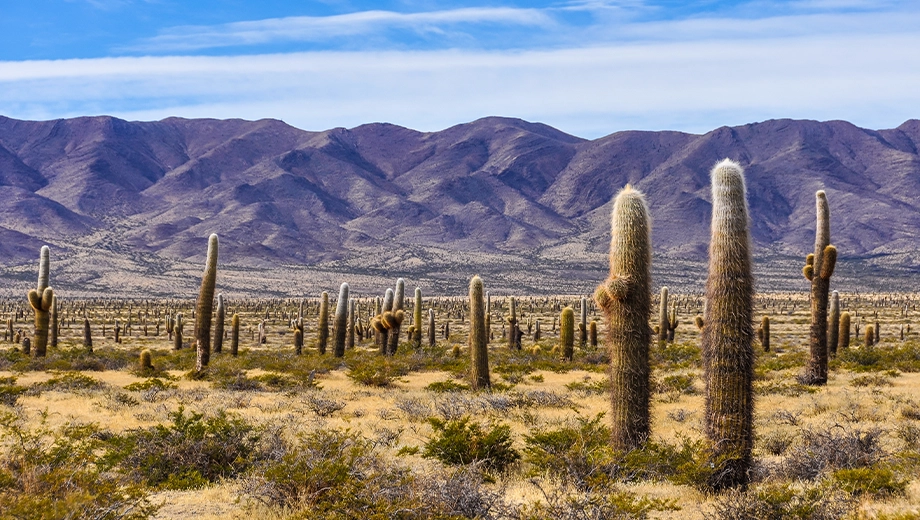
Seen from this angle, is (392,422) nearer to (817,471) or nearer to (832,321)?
(817,471)

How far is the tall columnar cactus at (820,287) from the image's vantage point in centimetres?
1834

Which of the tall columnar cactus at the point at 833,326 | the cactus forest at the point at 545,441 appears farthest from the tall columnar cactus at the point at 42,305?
the tall columnar cactus at the point at 833,326

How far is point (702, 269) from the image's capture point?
5625 inches

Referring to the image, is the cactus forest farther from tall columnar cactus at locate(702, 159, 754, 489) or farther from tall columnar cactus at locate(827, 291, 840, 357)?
tall columnar cactus at locate(827, 291, 840, 357)

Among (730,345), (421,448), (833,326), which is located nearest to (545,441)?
(421,448)

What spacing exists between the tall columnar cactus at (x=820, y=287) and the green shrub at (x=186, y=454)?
1345cm

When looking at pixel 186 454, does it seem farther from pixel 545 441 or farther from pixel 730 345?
pixel 730 345

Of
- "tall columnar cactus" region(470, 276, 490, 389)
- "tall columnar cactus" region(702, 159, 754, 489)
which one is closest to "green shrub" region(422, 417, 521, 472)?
"tall columnar cactus" region(702, 159, 754, 489)

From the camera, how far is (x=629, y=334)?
10.1 metres

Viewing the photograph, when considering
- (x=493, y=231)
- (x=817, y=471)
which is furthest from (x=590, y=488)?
(x=493, y=231)

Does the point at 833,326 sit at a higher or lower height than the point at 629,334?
lower

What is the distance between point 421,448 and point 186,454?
3262 millimetres

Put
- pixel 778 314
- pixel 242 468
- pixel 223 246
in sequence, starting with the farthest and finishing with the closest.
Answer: pixel 223 246 < pixel 778 314 < pixel 242 468

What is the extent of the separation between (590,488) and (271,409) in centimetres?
927
